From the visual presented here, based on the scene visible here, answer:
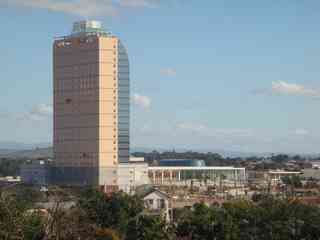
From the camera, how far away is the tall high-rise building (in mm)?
96938

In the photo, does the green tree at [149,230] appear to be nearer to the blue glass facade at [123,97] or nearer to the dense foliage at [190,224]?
the dense foliage at [190,224]

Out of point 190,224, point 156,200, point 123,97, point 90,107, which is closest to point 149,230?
point 190,224

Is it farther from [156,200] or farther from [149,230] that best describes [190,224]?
[156,200]

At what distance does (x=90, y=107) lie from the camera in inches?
3848

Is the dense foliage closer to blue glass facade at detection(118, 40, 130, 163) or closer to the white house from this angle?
the white house

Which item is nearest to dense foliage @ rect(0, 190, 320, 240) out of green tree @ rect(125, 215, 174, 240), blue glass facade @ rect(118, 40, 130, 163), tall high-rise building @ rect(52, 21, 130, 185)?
green tree @ rect(125, 215, 174, 240)

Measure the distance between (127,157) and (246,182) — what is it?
66.5ft

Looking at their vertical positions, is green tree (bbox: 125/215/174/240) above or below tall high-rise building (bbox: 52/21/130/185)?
below

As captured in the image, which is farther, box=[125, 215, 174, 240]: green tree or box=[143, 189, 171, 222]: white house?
box=[143, 189, 171, 222]: white house

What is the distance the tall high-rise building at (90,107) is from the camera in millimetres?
96938

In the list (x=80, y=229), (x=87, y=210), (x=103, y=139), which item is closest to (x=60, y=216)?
(x=80, y=229)

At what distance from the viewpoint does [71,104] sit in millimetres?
99938

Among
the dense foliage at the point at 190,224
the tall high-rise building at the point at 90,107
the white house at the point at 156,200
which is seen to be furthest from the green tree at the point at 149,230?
the tall high-rise building at the point at 90,107

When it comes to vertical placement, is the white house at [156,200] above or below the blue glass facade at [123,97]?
below
